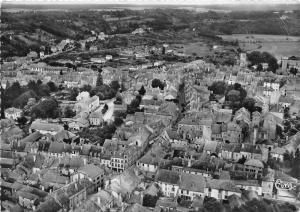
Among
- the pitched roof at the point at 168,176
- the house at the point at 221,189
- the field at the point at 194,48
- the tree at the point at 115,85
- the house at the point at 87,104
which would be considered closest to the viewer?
the house at the point at 221,189

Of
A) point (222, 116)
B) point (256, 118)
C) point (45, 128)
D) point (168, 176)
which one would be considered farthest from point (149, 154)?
point (256, 118)

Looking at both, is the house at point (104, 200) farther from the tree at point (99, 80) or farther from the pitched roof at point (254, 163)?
the tree at point (99, 80)

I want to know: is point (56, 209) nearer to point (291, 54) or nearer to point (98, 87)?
point (98, 87)

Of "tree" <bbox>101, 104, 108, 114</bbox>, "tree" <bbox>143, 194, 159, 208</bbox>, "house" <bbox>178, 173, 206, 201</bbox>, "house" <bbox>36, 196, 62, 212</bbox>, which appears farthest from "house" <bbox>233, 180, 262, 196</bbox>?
"tree" <bbox>101, 104, 108, 114</bbox>

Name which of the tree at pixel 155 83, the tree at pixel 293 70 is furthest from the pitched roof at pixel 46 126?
the tree at pixel 293 70

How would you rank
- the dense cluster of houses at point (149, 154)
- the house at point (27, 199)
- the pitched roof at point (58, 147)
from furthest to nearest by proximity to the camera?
the pitched roof at point (58, 147), the dense cluster of houses at point (149, 154), the house at point (27, 199)

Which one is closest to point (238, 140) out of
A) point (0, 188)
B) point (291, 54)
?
point (0, 188)

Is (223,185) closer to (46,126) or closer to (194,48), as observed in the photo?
(46,126)
